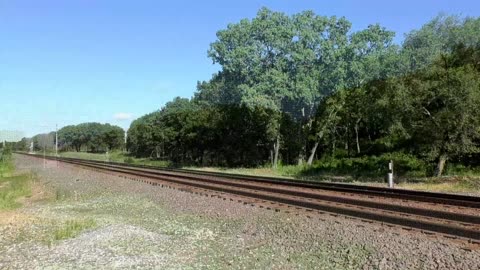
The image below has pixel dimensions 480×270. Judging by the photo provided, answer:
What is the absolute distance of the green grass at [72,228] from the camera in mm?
11703

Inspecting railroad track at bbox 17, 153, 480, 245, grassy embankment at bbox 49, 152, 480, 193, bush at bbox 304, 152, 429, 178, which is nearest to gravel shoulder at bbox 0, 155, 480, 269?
railroad track at bbox 17, 153, 480, 245

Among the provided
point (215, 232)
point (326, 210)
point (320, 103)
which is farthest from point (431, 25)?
point (215, 232)

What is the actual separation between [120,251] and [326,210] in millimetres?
6695

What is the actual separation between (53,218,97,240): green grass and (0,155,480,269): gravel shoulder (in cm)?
2

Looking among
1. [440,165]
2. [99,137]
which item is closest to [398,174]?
[440,165]

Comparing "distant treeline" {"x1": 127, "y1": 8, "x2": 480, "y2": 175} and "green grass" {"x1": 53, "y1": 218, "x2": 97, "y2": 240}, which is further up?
"distant treeline" {"x1": 127, "y1": 8, "x2": 480, "y2": 175}

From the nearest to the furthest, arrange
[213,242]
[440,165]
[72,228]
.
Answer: [213,242] → [72,228] → [440,165]

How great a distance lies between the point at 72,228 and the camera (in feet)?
41.6

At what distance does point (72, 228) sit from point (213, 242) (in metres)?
4.35

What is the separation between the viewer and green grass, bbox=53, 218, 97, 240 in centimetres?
1170

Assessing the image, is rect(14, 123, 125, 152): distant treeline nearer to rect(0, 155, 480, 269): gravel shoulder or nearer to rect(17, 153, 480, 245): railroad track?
rect(17, 153, 480, 245): railroad track

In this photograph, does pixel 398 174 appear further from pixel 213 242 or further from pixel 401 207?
pixel 213 242

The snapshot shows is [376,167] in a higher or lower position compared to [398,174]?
higher

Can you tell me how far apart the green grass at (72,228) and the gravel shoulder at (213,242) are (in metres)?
0.02
